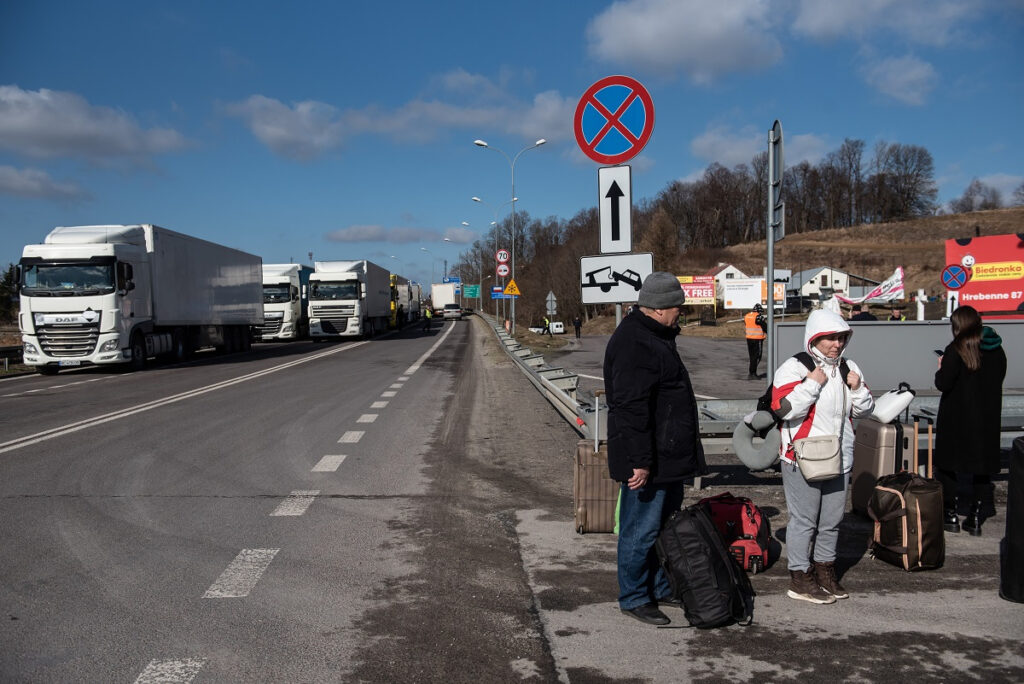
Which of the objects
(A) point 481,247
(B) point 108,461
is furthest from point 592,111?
(A) point 481,247

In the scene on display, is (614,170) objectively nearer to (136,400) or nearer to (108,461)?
(108,461)

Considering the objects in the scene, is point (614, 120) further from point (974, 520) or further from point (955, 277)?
point (955, 277)

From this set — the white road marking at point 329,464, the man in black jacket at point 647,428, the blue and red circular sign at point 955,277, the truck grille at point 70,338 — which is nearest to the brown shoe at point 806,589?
the man in black jacket at point 647,428

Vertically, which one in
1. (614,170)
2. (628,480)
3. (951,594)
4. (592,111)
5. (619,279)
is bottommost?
(951,594)

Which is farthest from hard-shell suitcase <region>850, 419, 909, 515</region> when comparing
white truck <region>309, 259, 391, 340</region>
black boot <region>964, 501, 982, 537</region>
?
white truck <region>309, 259, 391, 340</region>

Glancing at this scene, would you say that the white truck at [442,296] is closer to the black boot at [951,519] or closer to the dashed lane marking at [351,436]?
the dashed lane marking at [351,436]

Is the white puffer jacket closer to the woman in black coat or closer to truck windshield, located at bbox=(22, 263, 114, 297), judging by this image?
the woman in black coat

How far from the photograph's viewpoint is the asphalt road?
12.2 ft

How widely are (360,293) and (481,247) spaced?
7739cm

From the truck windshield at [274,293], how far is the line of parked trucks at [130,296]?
5801 millimetres

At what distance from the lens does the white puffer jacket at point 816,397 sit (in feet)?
14.6

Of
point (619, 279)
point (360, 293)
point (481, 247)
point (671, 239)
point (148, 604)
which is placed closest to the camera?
point (148, 604)

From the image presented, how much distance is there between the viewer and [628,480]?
418cm

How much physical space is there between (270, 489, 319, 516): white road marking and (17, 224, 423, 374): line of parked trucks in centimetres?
1660
